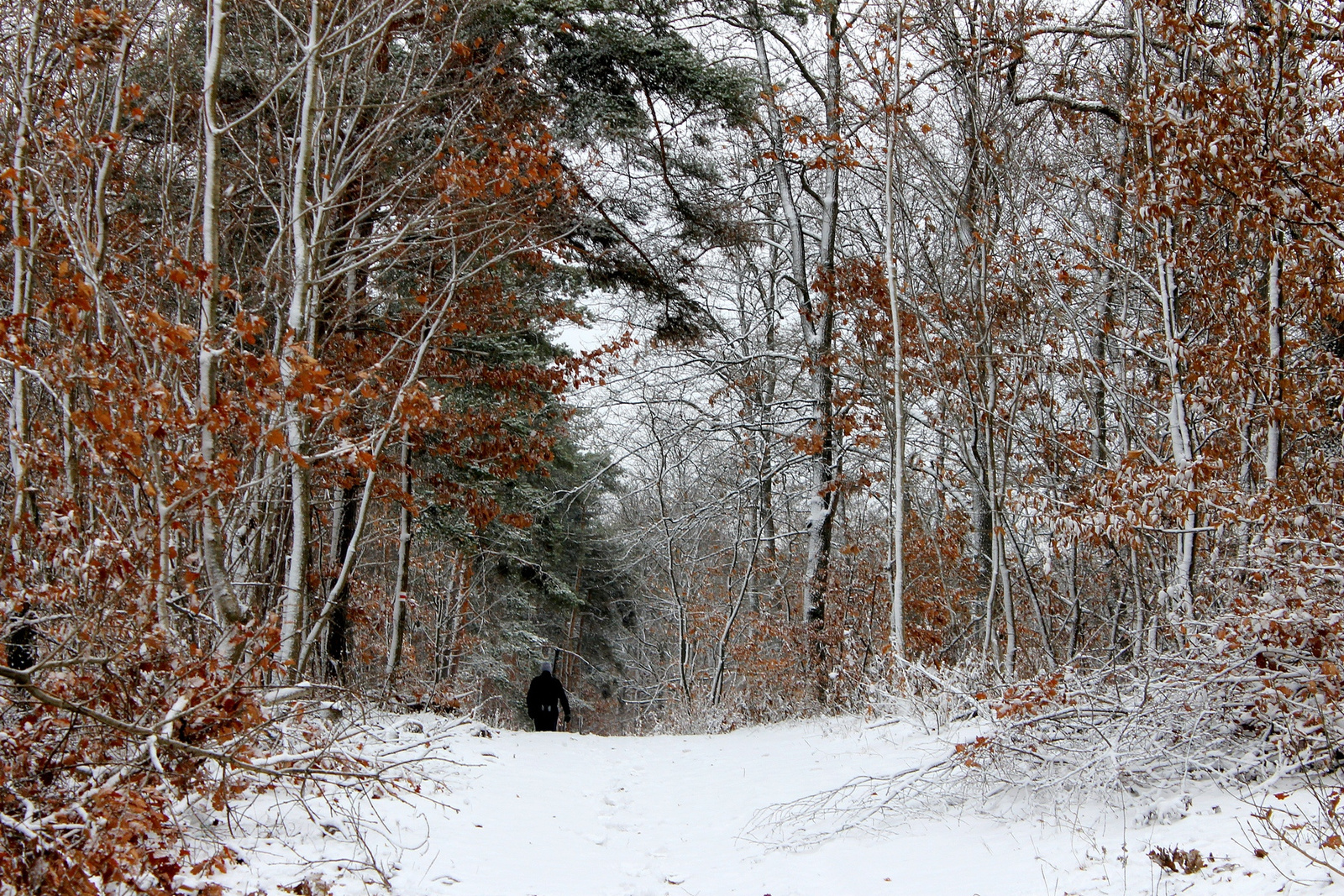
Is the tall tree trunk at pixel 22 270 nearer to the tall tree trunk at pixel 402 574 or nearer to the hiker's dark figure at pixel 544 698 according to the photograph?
the tall tree trunk at pixel 402 574

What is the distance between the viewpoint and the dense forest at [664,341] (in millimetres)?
3779

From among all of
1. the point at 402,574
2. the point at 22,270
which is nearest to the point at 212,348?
the point at 22,270

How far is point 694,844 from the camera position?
5.54m

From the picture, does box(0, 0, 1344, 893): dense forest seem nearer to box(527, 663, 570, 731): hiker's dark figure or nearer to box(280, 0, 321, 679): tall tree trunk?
box(280, 0, 321, 679): tall tree trunk

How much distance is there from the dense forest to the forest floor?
57 centimetres

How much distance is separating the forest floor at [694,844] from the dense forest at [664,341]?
22.3 inches

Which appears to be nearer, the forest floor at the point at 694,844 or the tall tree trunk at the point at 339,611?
the forest floor at the point at 694,844

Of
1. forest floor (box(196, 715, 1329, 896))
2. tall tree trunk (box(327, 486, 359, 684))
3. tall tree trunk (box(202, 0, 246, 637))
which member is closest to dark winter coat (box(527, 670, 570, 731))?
tall tree trunk (box(327, 486, 359, 684))

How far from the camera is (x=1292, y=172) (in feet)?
16.1

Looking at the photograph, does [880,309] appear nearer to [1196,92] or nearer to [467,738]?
[1196,92]

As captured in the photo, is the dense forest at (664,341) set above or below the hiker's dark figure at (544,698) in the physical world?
above

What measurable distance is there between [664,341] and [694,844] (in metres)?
8.65

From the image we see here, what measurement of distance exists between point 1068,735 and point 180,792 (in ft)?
14.2

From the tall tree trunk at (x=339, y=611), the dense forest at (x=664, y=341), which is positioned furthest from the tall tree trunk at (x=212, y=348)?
the tall tree trunk at (x=339, y=611)
